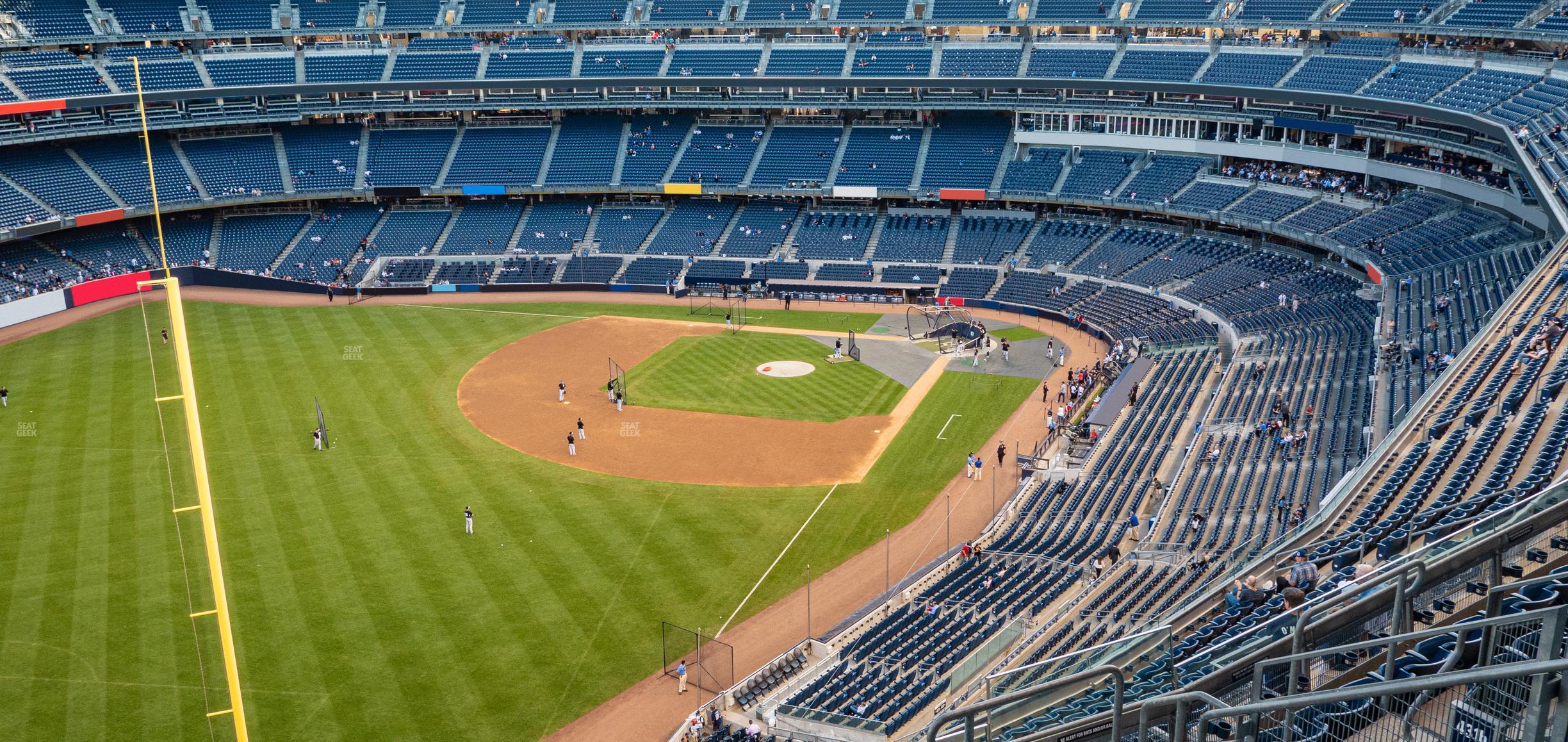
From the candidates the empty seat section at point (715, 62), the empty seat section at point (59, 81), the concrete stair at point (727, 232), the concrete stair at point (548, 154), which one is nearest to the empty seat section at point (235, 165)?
the empty seat section at point (59, 81)

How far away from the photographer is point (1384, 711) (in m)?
10.7

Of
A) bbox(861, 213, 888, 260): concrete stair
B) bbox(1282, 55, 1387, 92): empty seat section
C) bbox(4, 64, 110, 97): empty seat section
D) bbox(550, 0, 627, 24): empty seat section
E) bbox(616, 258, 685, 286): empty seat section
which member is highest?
bbox(550, 0, 627, 24): empty seat section

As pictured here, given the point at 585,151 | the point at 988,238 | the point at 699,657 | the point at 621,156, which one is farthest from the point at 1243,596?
the point at 585,151

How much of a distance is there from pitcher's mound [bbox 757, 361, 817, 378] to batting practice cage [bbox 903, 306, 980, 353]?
7.08 meters

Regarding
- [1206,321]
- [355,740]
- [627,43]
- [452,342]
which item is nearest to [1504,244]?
[1206,321]

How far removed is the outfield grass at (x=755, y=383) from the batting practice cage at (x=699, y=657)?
56.9ft

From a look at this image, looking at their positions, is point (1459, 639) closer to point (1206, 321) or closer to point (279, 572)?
point (279, 572)

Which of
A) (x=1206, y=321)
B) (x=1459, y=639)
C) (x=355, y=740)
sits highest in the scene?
(x=1206, y=321)

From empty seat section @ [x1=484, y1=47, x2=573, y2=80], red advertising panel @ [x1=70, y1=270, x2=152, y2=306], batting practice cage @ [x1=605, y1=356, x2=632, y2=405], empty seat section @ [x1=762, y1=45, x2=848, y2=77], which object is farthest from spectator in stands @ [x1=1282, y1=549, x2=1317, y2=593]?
empty seat section @ [x1=484, y1=47, x2=573, y2=80]

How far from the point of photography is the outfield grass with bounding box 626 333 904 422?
153ft

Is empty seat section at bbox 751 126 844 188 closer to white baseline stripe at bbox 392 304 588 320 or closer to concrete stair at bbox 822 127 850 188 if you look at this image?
concrete stair at bbox 822 127 850 188

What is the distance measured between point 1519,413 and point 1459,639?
16596mm

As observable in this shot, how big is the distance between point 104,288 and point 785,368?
3749 centimetres

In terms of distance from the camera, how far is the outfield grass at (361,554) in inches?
1013
